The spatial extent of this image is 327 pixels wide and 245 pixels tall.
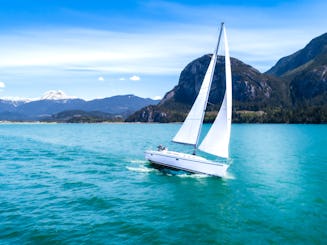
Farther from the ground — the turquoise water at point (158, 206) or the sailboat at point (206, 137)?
the sailboat at point (206, 137)

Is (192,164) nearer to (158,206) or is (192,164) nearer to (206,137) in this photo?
(206,137)

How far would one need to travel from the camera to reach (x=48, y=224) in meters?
Result: 24.1

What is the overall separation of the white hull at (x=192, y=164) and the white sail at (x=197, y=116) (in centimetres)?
246

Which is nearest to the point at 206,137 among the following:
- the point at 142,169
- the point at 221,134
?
the point at 221,134

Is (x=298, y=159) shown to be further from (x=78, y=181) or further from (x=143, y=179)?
(x=78, y=181)

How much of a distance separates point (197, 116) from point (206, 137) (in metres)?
3.38

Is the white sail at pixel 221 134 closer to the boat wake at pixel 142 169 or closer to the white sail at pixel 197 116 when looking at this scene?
the white sail at pixel 197 116

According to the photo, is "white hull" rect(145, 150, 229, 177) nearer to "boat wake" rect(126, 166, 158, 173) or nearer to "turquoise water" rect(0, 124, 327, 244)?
"turquoise water" rect(0, 124, 327, 244)

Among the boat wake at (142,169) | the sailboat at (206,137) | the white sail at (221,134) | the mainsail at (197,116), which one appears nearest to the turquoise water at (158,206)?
the boat wake at (142,169)

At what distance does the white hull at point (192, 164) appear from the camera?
3972 centimetres

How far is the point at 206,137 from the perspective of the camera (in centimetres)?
3991

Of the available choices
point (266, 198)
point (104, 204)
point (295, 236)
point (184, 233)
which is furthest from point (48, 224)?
point (266, 198)

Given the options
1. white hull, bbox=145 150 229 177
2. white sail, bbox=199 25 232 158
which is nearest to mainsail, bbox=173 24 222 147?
white sail, bbox=199 25 232 158

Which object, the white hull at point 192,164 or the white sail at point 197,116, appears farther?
the white sail at point 197,116
